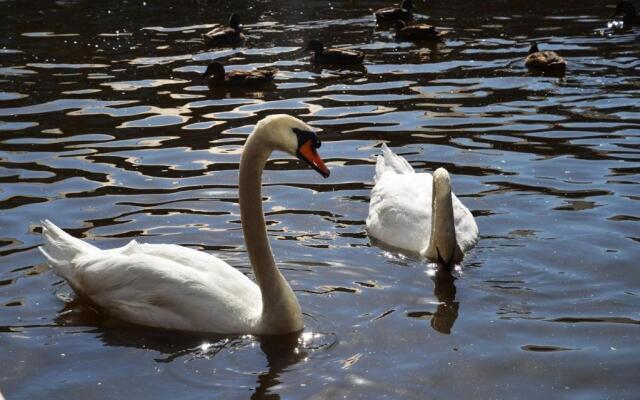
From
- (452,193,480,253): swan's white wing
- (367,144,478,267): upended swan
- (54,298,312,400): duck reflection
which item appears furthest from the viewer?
(452,193,480,253): swan's white wing

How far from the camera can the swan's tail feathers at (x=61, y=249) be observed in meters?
8.53

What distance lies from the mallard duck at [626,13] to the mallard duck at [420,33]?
381 centimetres

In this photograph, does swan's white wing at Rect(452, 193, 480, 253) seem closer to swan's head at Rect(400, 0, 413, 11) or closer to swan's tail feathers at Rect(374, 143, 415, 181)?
swan's tail feathers at Rect(374, 143, 415, 181)

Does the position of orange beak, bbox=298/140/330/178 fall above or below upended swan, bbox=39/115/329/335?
above

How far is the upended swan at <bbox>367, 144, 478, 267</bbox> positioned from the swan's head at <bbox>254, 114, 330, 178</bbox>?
233 centimetres

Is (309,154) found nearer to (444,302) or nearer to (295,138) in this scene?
(295,138)

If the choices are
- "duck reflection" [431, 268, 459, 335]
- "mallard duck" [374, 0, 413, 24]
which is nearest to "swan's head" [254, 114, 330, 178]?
"duck reflection" [431, 268, 459, 335]

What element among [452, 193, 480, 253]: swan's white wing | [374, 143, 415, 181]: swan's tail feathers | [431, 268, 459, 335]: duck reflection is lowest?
[431, 268, 459, 335]: duck reflection

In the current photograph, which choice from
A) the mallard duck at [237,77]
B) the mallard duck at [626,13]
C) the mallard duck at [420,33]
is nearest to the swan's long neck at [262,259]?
the mallard duck at [237,77]

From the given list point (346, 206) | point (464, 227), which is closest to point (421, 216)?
point (464, 227)

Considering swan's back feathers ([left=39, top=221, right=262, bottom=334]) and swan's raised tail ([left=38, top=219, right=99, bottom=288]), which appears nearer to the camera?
swan's back feathers ([left=39, top=221, right=262, bottom=334])

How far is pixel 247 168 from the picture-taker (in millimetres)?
7688

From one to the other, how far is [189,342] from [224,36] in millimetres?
13864

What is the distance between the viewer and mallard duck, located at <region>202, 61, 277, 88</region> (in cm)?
1706
